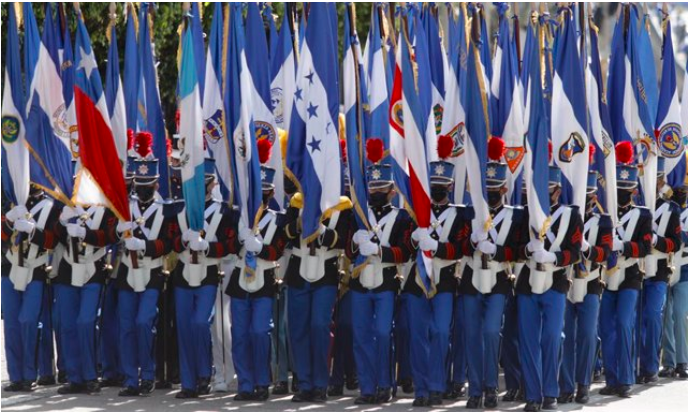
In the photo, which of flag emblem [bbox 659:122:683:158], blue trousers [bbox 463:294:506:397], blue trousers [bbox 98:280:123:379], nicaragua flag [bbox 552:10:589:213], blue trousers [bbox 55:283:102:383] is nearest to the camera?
blue trousers [bbox 463:294:506:397]

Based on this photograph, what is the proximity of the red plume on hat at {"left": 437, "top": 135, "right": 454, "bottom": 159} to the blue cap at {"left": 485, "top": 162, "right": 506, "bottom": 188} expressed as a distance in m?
0.39

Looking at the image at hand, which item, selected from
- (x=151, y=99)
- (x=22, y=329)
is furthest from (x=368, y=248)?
(x=22, y=329)

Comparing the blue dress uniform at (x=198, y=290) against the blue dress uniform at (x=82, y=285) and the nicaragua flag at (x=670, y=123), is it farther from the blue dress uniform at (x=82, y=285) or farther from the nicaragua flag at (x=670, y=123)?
the nicaragua flag at (x=670, y=123)

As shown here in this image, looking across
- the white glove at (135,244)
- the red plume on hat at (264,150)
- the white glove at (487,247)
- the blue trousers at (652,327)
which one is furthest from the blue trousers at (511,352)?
the white glove at (135,244)

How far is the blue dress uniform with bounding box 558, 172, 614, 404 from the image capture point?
1188cm

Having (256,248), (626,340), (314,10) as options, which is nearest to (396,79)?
(314,10)

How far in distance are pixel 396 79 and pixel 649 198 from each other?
2.48m

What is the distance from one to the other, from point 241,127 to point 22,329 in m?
2.45

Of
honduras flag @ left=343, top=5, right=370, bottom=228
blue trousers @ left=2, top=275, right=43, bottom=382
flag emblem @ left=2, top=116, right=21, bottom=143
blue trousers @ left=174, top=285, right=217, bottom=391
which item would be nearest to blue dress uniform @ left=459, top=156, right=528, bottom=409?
honduras flag @ left=343, top=5, right=370, bottom=228

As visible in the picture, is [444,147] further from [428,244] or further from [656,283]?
[656,283]

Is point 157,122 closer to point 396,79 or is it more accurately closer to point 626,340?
point 396,79

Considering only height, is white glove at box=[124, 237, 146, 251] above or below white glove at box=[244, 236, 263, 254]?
above

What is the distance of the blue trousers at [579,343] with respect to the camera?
11.9 metres

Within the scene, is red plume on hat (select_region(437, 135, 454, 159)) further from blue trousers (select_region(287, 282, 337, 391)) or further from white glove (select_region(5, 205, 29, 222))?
white glove (select_region(5, 205, 29, 222))
